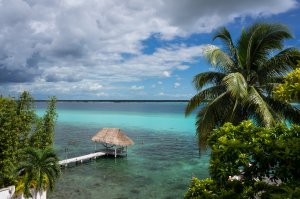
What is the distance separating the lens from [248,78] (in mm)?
12805

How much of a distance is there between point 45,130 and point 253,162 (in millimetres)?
19972

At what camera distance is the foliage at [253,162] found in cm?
625

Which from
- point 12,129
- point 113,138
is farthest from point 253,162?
point 113,138

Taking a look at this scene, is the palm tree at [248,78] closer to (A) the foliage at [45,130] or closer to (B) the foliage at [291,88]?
(B) the foliage at [291,88]

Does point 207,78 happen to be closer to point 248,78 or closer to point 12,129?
point 248,78

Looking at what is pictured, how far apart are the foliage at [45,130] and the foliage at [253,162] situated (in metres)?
18.4

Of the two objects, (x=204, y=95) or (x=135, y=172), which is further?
(x=135, y=172)

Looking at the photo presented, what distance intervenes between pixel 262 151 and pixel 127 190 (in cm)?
2150

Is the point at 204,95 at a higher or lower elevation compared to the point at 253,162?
higher

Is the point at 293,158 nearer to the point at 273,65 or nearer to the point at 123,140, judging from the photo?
the point at 273,65

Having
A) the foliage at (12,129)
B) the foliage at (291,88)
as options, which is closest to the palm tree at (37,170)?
the foliage at (12,129)

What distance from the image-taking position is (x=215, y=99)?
12.2 metres

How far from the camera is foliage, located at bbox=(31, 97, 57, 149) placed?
903 inches

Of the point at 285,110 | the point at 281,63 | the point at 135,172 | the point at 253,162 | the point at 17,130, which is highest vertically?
the point at 281,63
